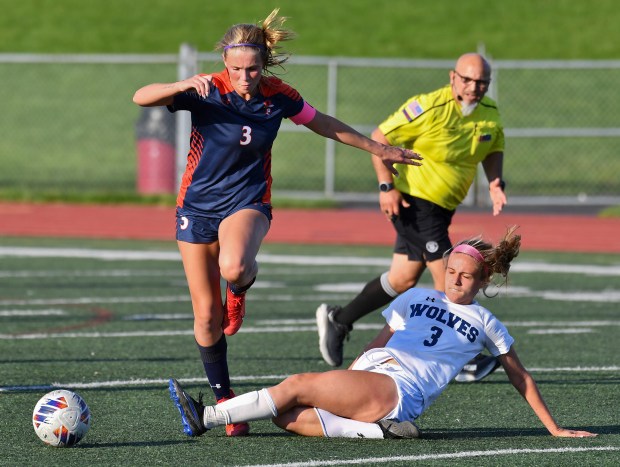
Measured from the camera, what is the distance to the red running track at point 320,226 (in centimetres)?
1759

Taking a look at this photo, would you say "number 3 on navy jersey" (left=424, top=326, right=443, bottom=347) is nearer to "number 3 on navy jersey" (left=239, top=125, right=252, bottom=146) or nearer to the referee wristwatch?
"number 3 on navy jersey" (left=239, top=125, right=252, bottom=146)

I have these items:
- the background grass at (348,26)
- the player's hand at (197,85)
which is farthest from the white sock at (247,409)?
the background grass at (348,26)

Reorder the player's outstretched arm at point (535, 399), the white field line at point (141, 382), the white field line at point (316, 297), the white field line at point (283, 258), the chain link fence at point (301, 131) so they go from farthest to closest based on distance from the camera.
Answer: the chain link fence at point (301, 131) < the white field line at point (283, 258) < the white field line at point (316, 297) < the white field line at point (141, 382) < the player's outstretched arm at point (535, 399)

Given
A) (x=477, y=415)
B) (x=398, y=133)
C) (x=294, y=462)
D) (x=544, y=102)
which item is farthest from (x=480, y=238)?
(x=544, y=102)

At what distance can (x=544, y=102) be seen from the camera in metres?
30.6

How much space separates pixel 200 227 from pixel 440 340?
137cm

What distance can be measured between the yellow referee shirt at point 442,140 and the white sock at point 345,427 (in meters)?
3.01

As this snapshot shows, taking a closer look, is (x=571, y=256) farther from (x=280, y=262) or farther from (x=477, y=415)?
(x=477, y=415)

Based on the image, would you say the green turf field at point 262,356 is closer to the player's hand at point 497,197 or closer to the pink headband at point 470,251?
the pink headband at point 470,251

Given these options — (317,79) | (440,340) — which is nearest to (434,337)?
(440,340)

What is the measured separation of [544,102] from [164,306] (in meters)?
20.8

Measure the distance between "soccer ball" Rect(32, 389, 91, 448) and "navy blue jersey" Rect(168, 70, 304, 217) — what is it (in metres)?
1.26

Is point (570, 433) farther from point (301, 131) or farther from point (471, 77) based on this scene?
point (301, 131)

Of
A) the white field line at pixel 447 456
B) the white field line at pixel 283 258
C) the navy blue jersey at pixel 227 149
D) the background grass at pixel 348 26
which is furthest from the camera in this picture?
the background grass at pixel 348 26
